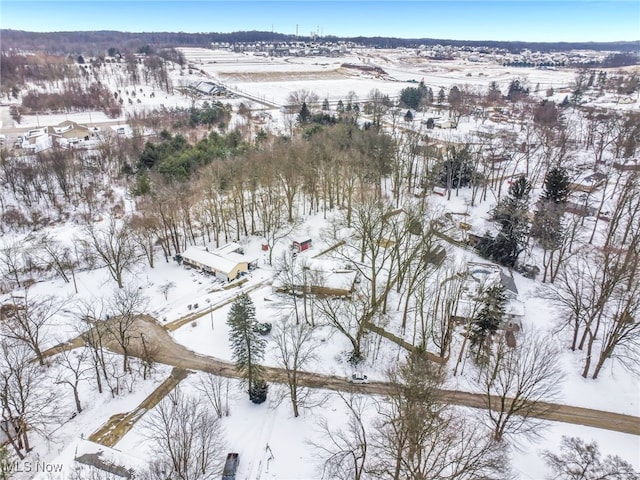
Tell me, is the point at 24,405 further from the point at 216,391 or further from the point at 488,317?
the point at 488,317

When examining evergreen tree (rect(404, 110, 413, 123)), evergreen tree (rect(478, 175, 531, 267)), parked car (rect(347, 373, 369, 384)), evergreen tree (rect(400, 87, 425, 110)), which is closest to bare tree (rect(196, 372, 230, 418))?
parked car (rect(347, 373, 369, 384))

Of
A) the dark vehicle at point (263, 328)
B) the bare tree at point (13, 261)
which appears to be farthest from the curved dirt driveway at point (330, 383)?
the bare tree at point (13, 261)

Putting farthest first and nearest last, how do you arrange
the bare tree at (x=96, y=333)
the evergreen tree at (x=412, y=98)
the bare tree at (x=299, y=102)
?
the evergreen tree at (x=412, y=98) → the bare tree at (x=299, y=102) → the bare tree at (x=96, y=333)

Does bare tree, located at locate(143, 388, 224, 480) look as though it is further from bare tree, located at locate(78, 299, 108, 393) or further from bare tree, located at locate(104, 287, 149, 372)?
bare tree, located at locate(104, 287, 149, 372)

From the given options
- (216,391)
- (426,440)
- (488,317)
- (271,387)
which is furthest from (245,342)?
(488,317)

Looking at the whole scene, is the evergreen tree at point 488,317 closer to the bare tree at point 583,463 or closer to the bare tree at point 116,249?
the bare tree at point 583,463

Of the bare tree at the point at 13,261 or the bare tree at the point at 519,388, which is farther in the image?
the bare tree at the point at 13,261
